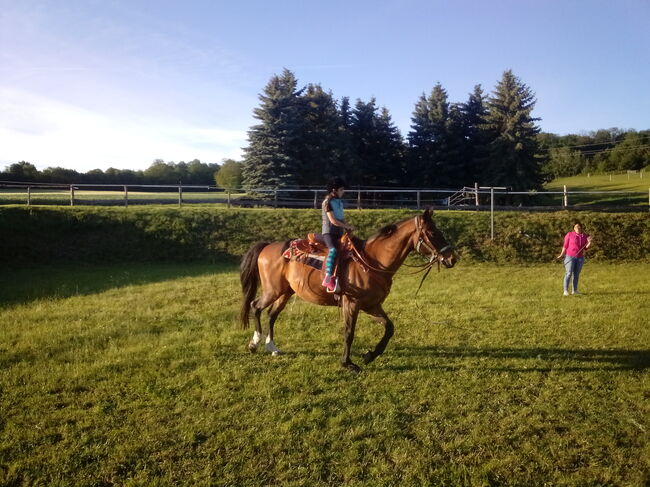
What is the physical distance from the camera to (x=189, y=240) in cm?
1955

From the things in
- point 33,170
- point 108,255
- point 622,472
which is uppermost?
point 33,170

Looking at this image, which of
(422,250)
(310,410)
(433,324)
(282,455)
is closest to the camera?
(282,455)

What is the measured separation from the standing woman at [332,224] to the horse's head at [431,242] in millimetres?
1055

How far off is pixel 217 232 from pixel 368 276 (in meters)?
15.1

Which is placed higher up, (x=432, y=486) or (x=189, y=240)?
(x=189, y=240)

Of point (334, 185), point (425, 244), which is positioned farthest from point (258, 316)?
point (425, 244)

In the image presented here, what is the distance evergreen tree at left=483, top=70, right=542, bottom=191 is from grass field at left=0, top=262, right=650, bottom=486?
29146mm

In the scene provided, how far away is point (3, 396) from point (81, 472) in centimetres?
235

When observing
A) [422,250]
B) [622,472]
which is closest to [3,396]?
[422,250]

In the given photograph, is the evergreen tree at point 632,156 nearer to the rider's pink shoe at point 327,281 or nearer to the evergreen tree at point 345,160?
the evergreen tree at point 345,160

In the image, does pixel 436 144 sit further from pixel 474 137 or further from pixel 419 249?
pixel 419 249

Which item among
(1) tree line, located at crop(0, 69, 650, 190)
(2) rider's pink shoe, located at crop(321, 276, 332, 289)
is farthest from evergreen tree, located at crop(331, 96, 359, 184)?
(2) rider's pink shoe, located at crop(321, 276, 332, 289)

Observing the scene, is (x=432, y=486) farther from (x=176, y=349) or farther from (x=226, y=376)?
(x=176, y=349)

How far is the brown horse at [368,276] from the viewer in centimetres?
625
